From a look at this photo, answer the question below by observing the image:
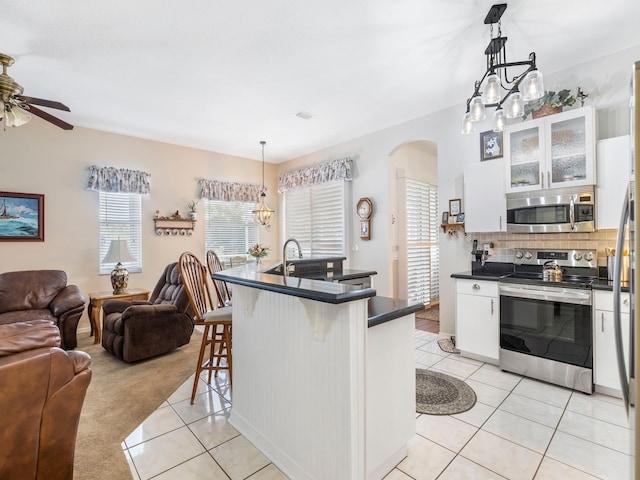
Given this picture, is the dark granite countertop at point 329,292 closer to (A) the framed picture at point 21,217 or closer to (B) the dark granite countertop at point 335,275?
(B) the dark granite countertop at point 335,275

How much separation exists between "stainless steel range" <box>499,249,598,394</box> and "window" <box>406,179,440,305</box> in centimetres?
237

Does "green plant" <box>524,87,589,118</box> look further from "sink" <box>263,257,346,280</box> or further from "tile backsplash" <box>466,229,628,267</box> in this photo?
"sink" <box>263,257,346,280</box>

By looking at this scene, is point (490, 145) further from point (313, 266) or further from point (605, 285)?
point (313, 266)

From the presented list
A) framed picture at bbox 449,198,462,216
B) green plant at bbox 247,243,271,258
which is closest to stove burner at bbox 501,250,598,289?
framed picture at bbox 449,198,462,216

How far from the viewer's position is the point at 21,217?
3943 millimetres

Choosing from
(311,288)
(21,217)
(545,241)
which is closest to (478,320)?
(545,241)

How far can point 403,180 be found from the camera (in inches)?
217

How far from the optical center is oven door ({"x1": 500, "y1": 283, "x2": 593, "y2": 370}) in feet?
8.61

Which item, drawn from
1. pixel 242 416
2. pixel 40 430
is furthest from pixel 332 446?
pixel 40 430

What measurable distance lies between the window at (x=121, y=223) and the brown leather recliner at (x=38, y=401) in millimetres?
3593

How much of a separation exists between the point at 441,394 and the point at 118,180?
190 inches

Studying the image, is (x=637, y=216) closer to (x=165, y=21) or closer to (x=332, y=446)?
(x=332, y=446)

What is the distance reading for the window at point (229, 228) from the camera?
5.65 metres

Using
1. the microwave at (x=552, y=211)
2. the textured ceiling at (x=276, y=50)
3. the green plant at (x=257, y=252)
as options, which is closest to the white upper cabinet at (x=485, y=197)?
the microwave at (x=552, y=211)
